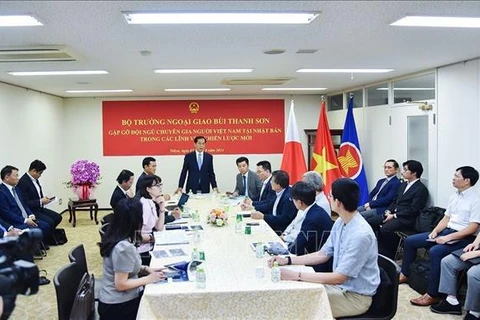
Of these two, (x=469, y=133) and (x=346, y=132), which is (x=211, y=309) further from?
(x=346, y=132)

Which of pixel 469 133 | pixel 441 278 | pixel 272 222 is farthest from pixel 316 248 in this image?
pixel 469 133

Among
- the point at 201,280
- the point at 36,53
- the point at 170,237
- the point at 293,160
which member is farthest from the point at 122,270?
the point at 293,160

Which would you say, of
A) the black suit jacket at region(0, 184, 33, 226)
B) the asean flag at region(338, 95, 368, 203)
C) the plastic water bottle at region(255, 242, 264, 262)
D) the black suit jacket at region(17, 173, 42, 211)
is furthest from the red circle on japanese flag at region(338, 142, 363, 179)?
the black suit jacket at region(0, 184, 33, 226)

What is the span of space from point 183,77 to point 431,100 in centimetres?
357

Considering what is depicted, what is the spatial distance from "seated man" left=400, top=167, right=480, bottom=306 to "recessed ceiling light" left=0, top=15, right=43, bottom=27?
425 centimetres

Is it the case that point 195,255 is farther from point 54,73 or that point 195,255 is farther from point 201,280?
point 54,73

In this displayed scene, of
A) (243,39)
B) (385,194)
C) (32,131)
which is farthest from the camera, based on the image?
(32,131)

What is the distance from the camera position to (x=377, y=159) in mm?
7867

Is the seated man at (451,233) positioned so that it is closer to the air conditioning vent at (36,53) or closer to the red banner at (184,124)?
the air conditioning vent at (36,53)

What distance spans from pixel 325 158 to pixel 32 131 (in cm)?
538

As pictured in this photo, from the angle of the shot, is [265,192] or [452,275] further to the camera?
[265,192]

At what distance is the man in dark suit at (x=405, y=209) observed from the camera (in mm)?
5879

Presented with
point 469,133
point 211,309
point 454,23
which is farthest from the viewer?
point 469,133

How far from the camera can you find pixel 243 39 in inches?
161
